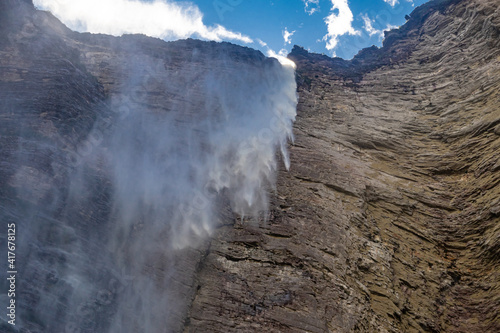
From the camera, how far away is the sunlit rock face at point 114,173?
10.7 m

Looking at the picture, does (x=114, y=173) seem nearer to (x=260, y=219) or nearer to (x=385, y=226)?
(x=260, y=219)

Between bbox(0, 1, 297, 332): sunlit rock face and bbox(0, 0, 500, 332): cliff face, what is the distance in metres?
0.08

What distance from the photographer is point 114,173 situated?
14758 millimetres

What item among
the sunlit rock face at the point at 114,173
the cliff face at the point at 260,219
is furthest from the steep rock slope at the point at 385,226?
the sunlit rock face at the point at 114,173

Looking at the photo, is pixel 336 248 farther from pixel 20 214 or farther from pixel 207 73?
pixel 207 73

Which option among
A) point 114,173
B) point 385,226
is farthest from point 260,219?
point 114,173

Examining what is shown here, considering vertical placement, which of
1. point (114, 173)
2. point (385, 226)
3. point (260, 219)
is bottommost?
point (260, 219)

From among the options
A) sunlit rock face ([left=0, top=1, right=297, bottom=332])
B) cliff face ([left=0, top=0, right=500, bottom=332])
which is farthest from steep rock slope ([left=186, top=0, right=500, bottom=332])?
sunlit rock face ([left=0, top=1, right=297, bottom=332])

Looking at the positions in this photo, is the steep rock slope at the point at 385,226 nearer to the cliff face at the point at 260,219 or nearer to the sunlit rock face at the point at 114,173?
the cliff face at the point at 260,219

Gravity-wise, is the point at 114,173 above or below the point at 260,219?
above

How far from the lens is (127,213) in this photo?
13602 mm

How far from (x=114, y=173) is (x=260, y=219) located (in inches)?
290

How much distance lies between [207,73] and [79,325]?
20.9m

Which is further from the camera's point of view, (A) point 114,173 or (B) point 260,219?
(A) point 114,173
